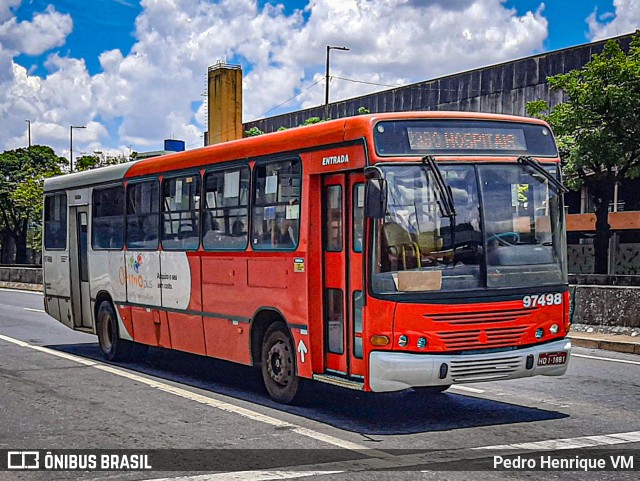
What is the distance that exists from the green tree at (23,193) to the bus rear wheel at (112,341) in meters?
58.0

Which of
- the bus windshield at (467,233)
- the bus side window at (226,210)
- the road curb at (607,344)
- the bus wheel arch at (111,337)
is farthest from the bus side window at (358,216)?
the road curb at (607,344)

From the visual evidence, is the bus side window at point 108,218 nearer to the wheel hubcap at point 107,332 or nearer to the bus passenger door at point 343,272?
the wheel hubcap at point 107,332

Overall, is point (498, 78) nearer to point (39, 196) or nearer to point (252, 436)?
point (252, 436)

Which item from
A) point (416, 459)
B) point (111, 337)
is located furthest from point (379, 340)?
point (111, 337)

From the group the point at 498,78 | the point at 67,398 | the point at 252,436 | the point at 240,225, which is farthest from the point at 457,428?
the point at 498,78

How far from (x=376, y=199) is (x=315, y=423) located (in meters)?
2.35

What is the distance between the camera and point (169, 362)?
15.4 meters

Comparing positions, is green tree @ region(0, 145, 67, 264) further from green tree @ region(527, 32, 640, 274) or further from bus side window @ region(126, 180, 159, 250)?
bus side window @ region(126, 180, 159, 250)

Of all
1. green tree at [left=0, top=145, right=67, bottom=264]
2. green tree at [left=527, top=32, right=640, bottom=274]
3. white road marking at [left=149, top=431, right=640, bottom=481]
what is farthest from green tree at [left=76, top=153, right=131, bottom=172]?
white road marking at [left=149, top=431, right=640, bottom=481]

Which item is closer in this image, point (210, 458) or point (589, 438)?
point (210, 458)

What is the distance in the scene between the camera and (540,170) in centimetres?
998

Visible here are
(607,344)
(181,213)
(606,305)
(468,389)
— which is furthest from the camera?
(606,305)

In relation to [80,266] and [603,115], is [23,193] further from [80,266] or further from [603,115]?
[80,266]

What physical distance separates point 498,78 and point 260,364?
32.9m
